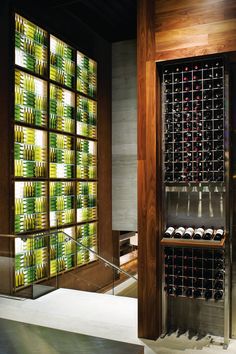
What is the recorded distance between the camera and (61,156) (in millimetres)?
6082

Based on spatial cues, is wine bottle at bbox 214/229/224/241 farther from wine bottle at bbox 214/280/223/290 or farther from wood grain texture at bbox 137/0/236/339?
wood grain texture at bbox 137/0/236/339

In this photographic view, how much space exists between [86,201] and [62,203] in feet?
2.69

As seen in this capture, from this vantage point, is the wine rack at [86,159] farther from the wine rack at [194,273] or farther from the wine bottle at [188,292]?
the wine bottle at [188,292]

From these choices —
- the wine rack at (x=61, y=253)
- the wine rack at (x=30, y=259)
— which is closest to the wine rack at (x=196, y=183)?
the wine rack at (x=30, y=259)

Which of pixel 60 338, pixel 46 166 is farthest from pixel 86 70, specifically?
pixel 60 338

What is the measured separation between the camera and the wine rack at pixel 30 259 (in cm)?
473

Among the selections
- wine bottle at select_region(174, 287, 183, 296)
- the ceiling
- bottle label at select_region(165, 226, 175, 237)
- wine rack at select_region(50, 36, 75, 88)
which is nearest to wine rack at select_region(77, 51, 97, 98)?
wine rack at select_region(50, 36, 75, 88)

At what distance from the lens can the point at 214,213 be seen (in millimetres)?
3365

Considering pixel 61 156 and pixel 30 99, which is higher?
pixel 30 99

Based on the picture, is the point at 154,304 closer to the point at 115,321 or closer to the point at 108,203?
the point at 115,321

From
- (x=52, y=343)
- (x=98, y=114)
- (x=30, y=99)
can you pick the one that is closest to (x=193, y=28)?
(x=52, y=343)

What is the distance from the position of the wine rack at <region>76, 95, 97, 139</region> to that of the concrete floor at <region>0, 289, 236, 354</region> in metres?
2.95

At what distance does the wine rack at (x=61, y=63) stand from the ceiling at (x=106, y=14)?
0.57 metres

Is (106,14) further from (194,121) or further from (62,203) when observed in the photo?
(194,121)
